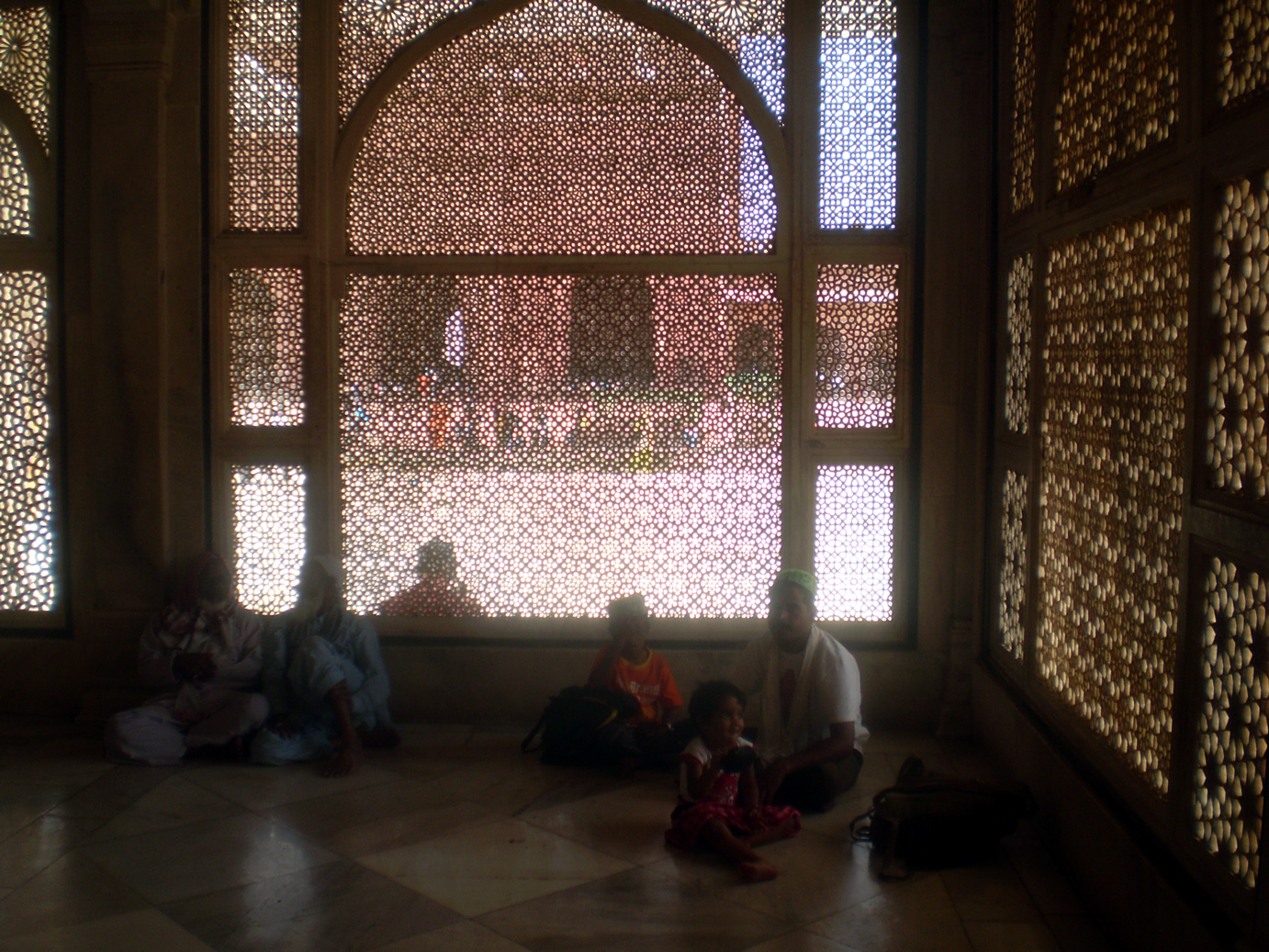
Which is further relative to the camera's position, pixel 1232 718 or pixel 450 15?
pixel 450 15

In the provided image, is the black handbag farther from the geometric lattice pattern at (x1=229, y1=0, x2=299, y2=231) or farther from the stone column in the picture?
the geometric lattice pattern at (x1=229, y1=0, x2=299, y2=231)

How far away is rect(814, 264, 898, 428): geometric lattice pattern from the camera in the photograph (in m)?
4.46

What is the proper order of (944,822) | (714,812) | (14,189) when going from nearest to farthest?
(944,822) < (714,812) < (14,189)

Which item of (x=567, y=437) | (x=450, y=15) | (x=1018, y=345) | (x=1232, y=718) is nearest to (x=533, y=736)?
(x=567, y=437)

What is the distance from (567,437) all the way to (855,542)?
1.24 metres

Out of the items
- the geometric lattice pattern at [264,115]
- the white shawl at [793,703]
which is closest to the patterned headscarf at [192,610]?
the geometric lattice pattern at [264,115]

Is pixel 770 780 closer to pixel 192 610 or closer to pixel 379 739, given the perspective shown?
pixel 379 739

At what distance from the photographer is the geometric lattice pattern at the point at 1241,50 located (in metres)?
2.14

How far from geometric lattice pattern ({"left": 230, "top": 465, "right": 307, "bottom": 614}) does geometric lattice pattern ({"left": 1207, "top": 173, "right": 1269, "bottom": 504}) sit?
11.3ft

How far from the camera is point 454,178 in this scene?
179 inches

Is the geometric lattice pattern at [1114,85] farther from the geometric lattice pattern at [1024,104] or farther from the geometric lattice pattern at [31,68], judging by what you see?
the geometric lattice pattern at [31,68]

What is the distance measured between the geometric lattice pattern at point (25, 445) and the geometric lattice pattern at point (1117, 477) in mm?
3890

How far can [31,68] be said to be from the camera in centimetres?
459

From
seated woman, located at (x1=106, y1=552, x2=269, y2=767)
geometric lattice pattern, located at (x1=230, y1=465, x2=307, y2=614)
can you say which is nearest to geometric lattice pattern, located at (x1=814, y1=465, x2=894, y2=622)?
geometric lattice pattern, located at (x1=230, y1=465, x2=307, y2=614)
